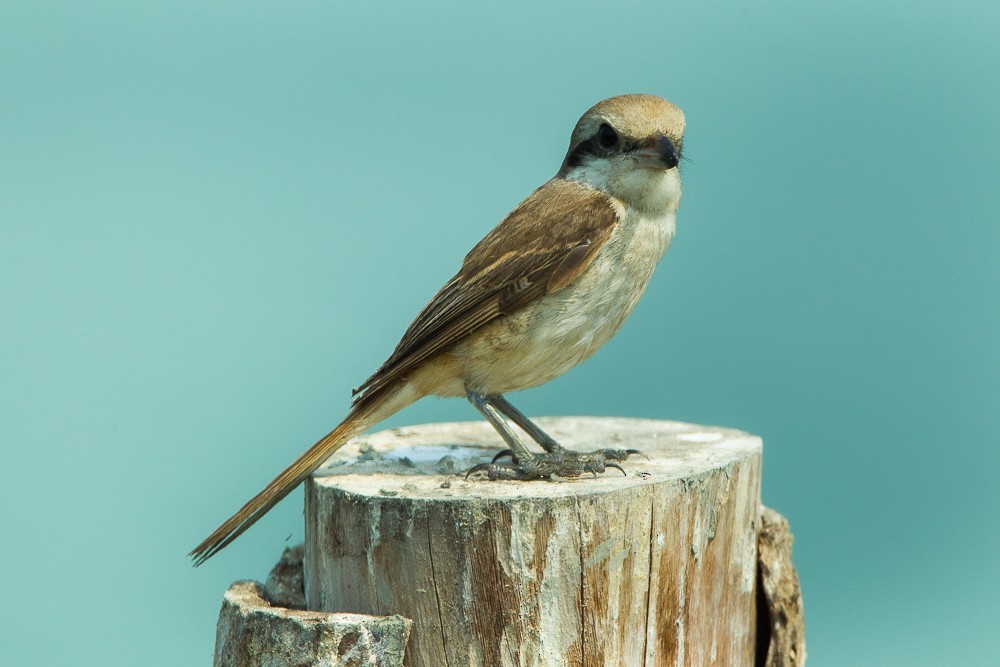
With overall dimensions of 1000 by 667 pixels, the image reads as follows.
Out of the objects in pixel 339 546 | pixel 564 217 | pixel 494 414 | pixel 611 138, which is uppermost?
pixel 611 138

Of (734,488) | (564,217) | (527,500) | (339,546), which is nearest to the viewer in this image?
(527,500)

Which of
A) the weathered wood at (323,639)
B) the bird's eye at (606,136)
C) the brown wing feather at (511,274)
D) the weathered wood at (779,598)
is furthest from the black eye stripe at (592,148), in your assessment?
the weathered wood at (323,639)

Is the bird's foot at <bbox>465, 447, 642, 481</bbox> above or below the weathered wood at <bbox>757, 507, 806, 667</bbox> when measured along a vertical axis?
above

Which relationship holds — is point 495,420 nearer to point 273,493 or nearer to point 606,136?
point 273,493

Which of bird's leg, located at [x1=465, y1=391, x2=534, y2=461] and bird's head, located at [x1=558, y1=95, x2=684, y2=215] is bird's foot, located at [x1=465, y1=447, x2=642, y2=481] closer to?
bird's leg, located at [x1=465, y1=391, x2=534, y2=461]

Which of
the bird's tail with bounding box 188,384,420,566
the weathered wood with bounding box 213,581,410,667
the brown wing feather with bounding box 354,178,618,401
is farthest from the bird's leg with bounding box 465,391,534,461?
the weathered wood with bounding box 213,581,410,667

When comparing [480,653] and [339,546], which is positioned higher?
[339,546]

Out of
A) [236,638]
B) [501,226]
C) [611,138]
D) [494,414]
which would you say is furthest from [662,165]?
[236,638]

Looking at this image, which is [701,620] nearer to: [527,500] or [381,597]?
[527,500]
